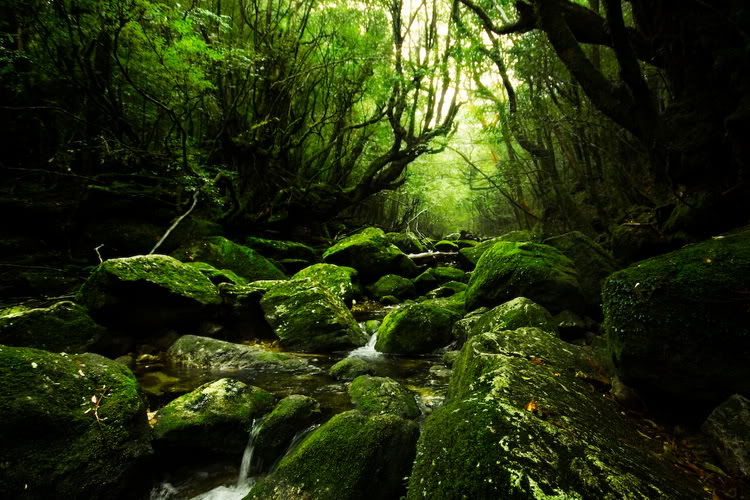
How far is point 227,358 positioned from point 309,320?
149 cm

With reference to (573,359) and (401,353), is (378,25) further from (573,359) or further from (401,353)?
(573,359)

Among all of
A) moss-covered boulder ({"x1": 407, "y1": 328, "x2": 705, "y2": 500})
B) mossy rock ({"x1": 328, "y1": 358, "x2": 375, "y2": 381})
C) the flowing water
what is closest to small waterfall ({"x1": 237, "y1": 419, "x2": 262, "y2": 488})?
the flowing water

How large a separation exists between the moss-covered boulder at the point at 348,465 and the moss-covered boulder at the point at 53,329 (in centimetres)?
381

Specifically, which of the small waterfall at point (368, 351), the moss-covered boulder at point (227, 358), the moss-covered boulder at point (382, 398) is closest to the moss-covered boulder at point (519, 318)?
→ the moss-covered boulder at point (382, 398)

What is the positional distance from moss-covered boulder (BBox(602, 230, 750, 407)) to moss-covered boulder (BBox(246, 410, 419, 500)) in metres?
1.88

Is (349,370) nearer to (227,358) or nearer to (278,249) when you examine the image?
(227,358)

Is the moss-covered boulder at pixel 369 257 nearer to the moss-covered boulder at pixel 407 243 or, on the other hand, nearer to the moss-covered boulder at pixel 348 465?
the moss-covered boulder at pixel 407 243

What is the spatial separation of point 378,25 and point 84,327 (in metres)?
14.8

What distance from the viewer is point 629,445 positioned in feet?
6.11

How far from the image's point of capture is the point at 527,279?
18.7 feet

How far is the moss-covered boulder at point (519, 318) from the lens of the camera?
14.4 ft

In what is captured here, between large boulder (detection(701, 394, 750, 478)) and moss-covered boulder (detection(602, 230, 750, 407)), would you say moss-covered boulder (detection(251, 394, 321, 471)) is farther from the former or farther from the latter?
large boulder (detection(701, 394, 750, 478))

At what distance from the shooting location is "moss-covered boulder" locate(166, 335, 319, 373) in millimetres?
4977

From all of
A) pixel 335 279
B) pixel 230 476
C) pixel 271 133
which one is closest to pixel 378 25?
pixel 271 133
